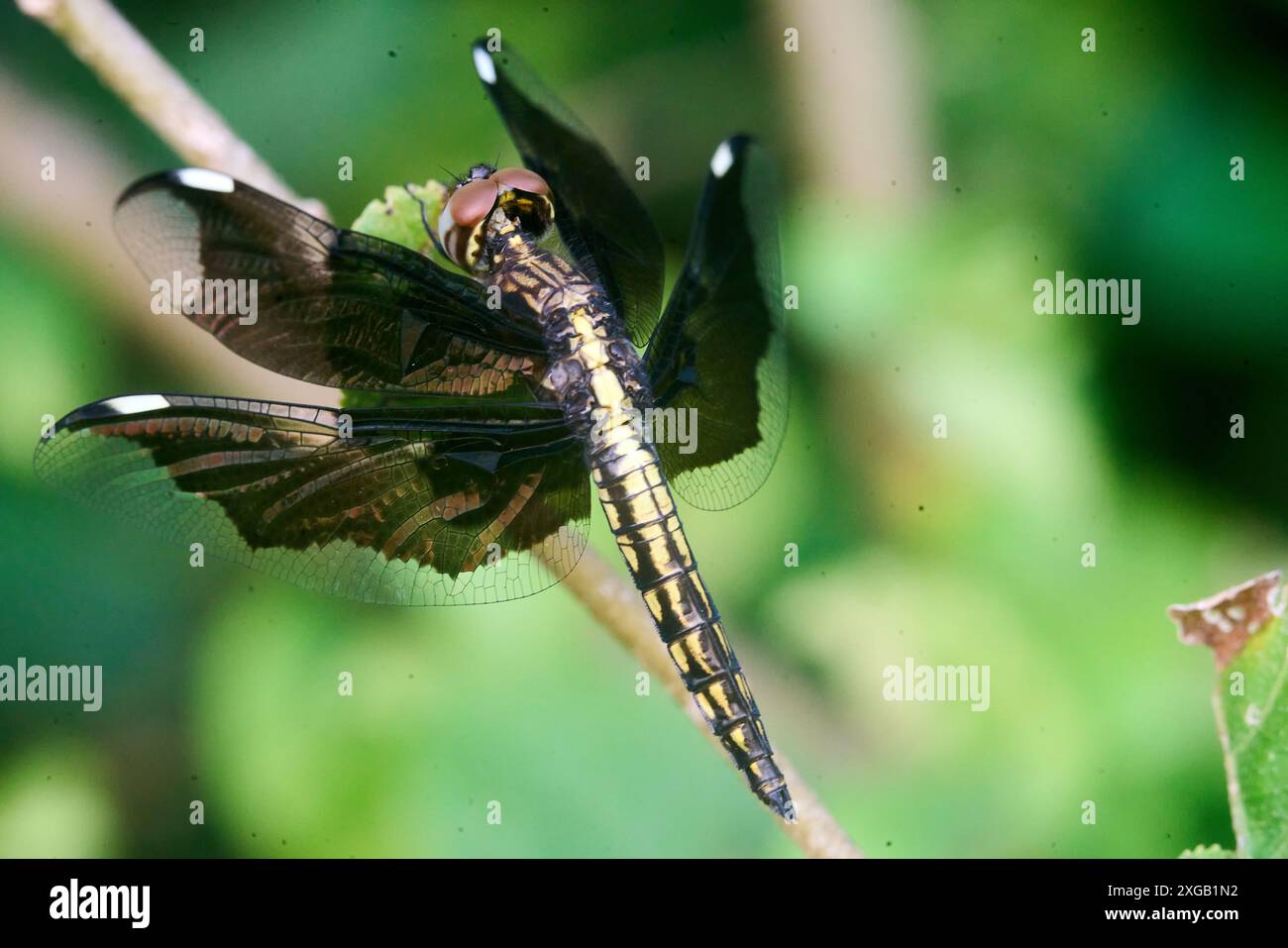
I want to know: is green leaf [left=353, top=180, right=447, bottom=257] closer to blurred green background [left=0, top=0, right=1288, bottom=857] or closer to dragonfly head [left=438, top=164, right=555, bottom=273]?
dragonfly head [left=438, top=164, right=555, bottom=273]

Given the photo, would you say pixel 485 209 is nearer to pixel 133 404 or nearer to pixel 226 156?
pixel 226 156

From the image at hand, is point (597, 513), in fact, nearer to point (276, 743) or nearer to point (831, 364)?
point (831, 364)

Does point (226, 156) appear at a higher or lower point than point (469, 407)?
higher

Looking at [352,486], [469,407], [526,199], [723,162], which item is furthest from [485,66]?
[352,486]

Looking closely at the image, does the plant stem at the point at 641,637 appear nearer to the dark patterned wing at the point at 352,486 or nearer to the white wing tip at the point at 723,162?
the dark patterned wing at the point at 352,486

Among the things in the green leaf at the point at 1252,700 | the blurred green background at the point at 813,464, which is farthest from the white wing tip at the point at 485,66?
the green leaf at the point at 1252,700

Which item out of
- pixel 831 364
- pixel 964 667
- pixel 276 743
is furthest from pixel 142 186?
pixel 964 667
